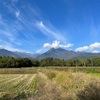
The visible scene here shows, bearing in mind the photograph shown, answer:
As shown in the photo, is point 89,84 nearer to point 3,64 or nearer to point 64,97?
point 64,97

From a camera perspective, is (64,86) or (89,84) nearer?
(89,84)

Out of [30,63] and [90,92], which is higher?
[30,63]

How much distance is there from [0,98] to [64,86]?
4.10 metres

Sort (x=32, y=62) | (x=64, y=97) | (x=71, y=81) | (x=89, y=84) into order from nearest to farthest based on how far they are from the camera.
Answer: (x=64, y=97) → (x=89, y=84) → (x=71, y=81) → (x=32, y=62)

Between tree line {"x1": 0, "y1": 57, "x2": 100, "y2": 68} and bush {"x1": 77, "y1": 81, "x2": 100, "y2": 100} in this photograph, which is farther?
tree line {"x1": 0, "y1": 57, "x2": 100, "y2": 68}

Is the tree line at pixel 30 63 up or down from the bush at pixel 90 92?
up

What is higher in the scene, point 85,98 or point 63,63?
point 63,63

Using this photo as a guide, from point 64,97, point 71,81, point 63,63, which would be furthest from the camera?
point 63,63

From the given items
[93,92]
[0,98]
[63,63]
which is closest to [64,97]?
[93,92]

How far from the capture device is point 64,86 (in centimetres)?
1331

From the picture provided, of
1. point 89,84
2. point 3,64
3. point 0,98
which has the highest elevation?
point 3,64

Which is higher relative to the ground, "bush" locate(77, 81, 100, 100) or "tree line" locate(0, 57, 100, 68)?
"tree line" locate(0, 57, 100, 68)

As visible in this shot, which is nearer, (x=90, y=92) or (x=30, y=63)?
(x=90, y=92)

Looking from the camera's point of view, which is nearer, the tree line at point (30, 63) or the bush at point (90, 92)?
the bush at point (90, 92)
